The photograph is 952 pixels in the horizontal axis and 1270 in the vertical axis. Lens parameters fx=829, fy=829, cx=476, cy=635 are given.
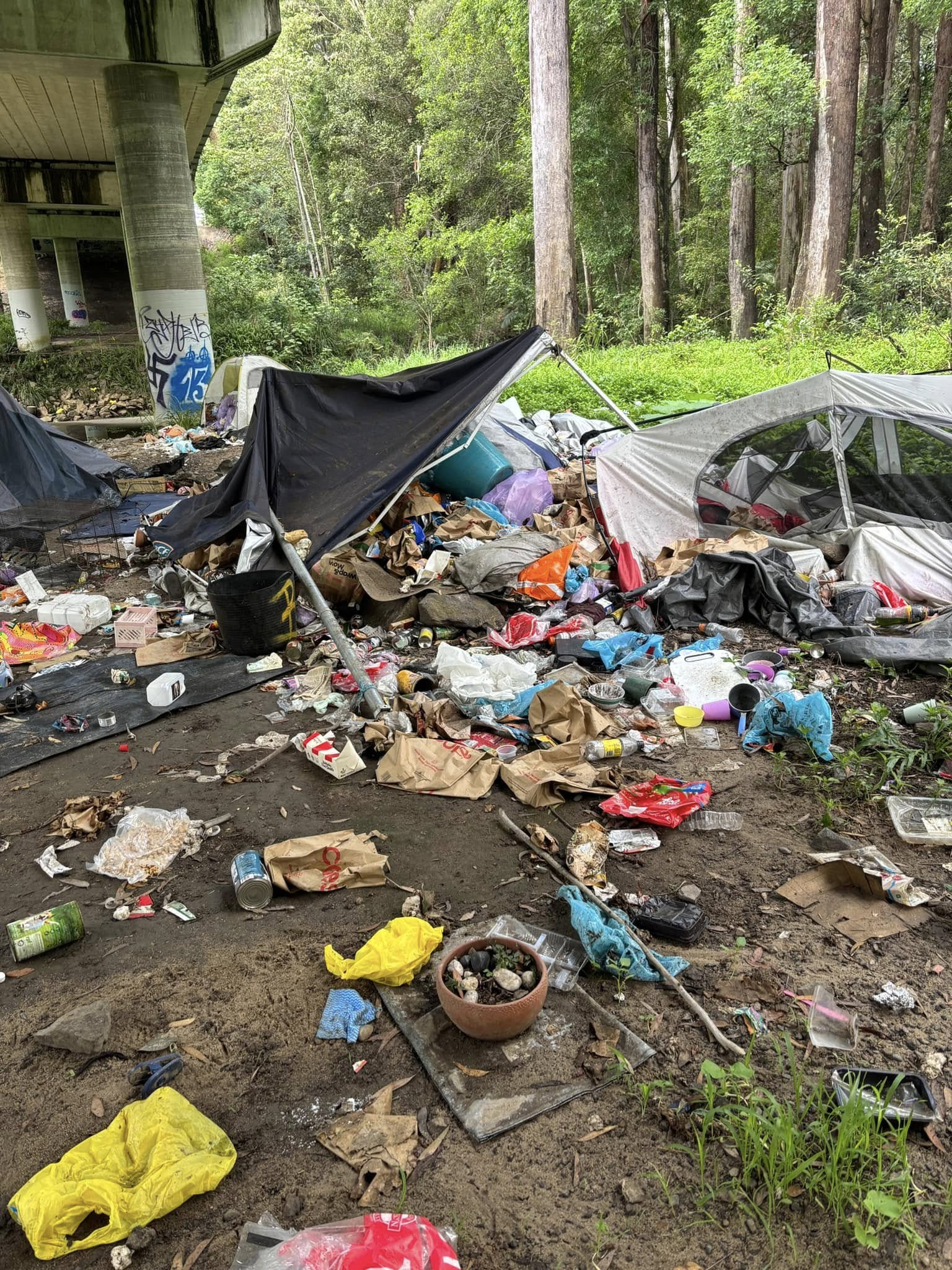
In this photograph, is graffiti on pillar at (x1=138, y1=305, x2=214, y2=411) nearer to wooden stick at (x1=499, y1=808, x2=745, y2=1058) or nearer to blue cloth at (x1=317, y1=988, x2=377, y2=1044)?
wooden stick at (x1=499, y1=808, x2=745, y2=1058)

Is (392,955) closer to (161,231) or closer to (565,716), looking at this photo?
(565,716)

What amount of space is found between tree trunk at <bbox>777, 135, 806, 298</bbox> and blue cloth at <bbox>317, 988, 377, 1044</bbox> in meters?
20.6

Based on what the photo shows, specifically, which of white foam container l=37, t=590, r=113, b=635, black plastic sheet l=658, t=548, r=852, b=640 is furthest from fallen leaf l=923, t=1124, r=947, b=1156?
white foam container l=37, t=590, r=113, b=635

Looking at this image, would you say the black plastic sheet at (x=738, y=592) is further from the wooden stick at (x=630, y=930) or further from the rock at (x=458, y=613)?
the wooden stick at (x=630, y=930)

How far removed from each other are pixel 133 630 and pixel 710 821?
418cm

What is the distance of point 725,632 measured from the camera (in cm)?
545

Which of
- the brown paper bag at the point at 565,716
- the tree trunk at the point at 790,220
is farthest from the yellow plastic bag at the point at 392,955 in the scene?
the tree trunk at the point at 790,220

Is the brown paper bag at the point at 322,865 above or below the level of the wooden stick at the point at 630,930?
above

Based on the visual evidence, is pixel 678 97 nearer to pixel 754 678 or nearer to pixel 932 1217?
pixel 754 678

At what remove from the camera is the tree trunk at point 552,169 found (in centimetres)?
1270

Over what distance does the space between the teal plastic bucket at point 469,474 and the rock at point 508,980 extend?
5343mm

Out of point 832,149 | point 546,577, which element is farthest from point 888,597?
point 832,149

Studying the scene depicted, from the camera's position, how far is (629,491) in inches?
264

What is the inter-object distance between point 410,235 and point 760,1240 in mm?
27858
